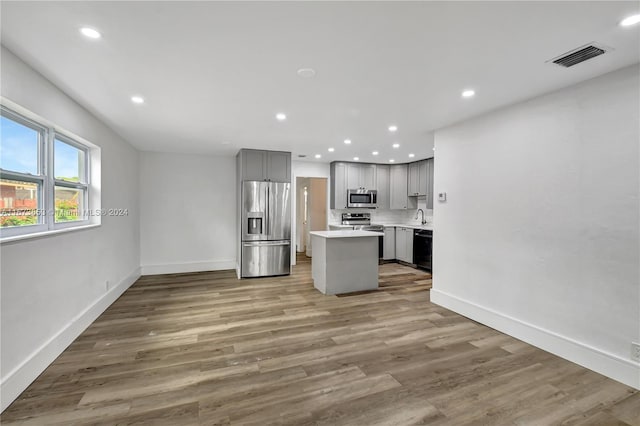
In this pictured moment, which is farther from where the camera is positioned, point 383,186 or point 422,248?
point 383,186

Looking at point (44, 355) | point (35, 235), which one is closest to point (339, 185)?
point (35, 235)

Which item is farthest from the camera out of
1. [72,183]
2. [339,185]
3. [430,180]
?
[339,185]

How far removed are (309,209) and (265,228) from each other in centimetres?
312

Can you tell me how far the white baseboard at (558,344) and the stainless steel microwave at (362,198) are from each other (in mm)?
3894

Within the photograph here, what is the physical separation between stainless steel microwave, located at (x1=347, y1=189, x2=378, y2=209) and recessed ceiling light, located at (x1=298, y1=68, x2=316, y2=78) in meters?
4.98

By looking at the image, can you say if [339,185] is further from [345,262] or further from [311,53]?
[311,53]

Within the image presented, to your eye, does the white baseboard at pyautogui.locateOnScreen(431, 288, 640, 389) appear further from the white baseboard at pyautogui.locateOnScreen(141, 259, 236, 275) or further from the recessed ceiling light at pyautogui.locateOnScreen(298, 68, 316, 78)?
the white baseboard at pyautogui.locateOnScreen(141, 259, 236, 275)

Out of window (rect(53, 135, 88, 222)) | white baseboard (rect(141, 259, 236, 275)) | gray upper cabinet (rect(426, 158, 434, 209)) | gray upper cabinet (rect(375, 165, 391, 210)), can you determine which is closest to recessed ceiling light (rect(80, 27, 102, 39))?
window (rect(53, 135, 88, 222))

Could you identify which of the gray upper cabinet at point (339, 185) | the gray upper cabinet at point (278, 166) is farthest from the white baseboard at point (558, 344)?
the gray upper cabinet at point (339, 185)

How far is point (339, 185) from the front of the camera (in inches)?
288

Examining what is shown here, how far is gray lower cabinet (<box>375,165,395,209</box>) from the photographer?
7734mm

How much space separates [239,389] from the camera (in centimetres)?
226

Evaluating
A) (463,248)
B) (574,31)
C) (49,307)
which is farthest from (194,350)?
(574,31)

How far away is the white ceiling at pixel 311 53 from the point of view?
171 centimetres
